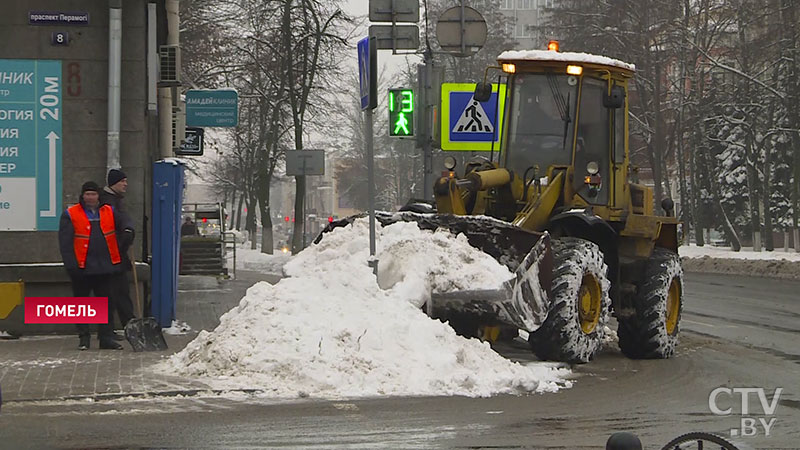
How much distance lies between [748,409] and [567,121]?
16.1 ft

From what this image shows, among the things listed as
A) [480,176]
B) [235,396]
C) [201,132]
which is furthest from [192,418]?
[201,132]

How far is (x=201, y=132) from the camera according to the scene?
24047 mm

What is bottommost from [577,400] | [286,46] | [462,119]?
[577,400]

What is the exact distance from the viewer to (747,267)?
119ft

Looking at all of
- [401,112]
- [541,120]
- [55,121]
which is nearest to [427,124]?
[401,112]

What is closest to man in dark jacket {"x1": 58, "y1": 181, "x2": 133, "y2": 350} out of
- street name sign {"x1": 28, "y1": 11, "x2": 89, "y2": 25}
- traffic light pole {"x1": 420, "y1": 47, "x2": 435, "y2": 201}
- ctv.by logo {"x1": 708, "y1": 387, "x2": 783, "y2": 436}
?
street name sign {"x1": 28, "y1": 11, "x2": 89, "y2": 25}

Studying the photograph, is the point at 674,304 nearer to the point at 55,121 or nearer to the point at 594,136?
the point at 594,136

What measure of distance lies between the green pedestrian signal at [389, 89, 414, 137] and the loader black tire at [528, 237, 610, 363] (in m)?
6.59

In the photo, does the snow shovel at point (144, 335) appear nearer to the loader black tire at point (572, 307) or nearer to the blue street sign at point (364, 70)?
the blue street sign at point (364, 70)

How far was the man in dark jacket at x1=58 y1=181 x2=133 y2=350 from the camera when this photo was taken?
12.9 metres

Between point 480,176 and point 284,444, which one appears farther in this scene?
point 480,176

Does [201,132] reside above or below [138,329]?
above

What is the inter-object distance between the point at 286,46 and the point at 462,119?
20.6 meters

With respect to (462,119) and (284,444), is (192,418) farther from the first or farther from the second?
(462,119)
